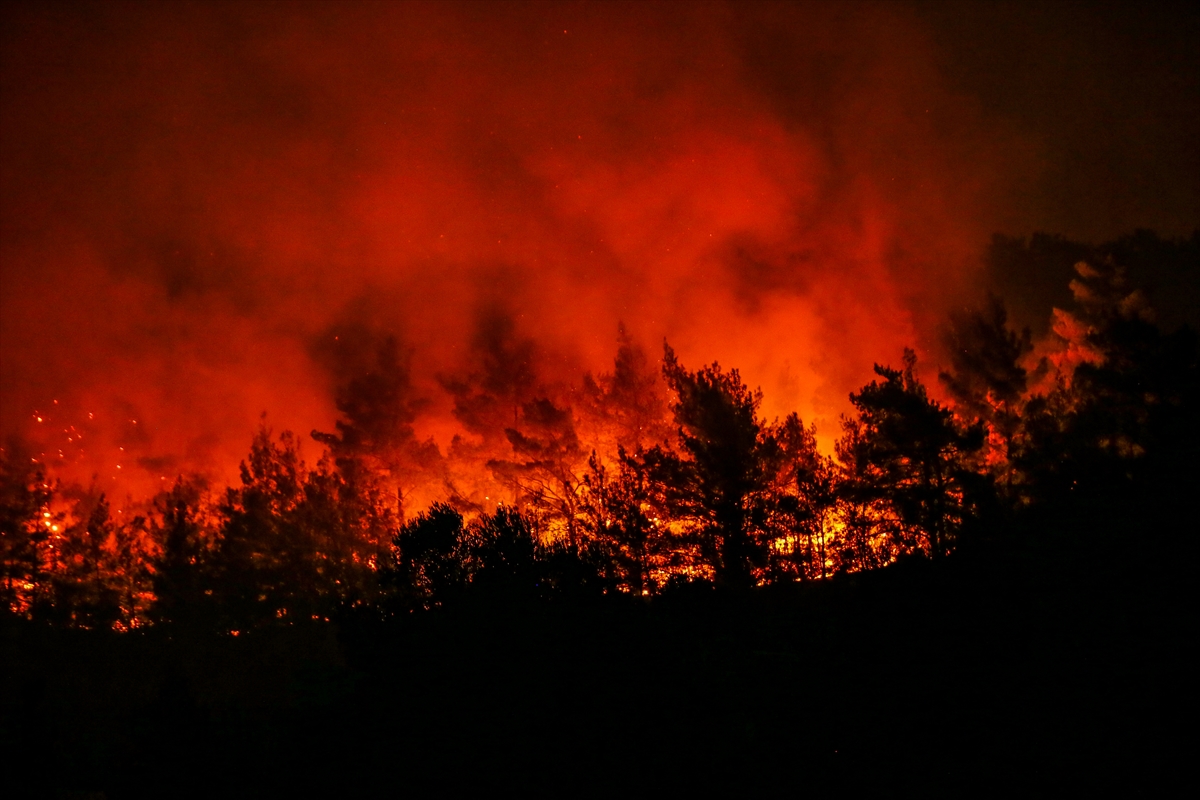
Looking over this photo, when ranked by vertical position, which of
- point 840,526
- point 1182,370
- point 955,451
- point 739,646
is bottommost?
point 739,646

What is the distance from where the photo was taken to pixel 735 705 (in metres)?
11.8

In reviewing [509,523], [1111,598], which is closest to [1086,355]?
[1111,598]

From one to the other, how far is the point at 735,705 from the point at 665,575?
820cm

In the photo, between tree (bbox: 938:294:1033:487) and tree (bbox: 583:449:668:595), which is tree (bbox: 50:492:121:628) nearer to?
tree (bbox: 583:449:668:595)

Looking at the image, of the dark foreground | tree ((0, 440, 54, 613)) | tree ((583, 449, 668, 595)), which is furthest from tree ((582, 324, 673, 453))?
tree ((0, 440, 54, 613))

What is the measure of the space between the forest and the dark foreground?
0.06m

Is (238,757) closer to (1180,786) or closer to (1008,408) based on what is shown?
(1180,786)

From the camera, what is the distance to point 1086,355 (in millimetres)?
22875

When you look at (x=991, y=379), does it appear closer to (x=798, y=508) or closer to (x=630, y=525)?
(x=798, y=508)

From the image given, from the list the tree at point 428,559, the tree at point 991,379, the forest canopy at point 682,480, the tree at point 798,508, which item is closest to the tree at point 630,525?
the forest canopy at point 682,480

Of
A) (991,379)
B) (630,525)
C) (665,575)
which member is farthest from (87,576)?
(991,379)

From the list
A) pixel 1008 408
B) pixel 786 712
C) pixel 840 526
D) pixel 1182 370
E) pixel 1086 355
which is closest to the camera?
pixel 786 712

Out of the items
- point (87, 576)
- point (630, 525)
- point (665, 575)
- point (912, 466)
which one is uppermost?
point (87, 576)

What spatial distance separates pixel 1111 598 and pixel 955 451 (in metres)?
6.07
